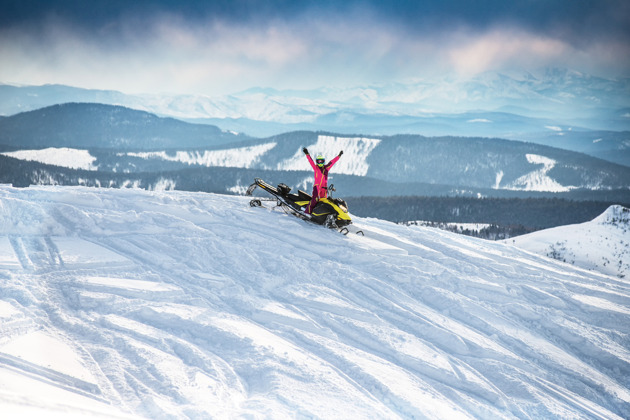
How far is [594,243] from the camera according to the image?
61.7ft

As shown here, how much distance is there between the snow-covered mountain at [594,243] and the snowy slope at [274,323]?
6058mm

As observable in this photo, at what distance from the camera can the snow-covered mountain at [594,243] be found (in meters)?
17.0

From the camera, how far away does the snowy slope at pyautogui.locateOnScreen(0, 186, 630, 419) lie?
5.25 metres

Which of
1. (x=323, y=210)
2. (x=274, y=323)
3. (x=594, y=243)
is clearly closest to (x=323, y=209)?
(x=323, y=210)

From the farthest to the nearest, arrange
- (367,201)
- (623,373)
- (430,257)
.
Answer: (367,201)
(430,257)
(623,373)

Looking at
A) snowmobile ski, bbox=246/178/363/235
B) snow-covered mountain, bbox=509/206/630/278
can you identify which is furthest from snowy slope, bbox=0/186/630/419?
snow-covered mountain, bbox=509/206/630/278

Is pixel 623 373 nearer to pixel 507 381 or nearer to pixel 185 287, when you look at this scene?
pixel 507 381

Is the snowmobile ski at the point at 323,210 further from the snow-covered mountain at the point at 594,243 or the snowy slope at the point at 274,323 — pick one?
the snow-covered mountain at the point at 594,243

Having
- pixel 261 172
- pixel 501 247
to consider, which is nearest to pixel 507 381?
pixel 501 247

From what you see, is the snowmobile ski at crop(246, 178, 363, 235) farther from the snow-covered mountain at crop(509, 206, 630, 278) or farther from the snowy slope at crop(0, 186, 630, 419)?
the snow-covered mountain at crop(509, 206, 630, 278)

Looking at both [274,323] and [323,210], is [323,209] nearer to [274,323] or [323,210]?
[323,210]

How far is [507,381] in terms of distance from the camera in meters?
6.46

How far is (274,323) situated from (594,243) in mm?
17395

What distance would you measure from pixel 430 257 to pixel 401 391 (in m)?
5.64
